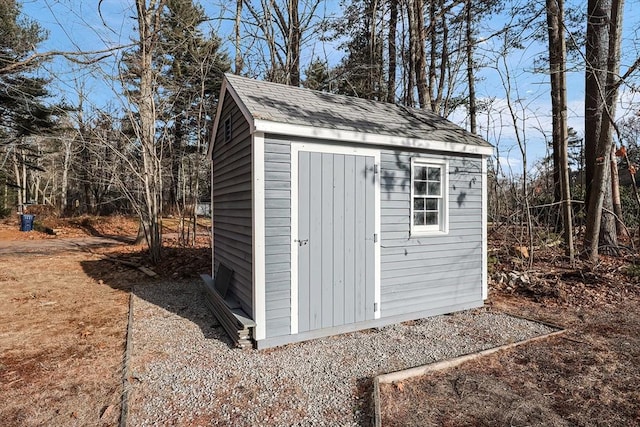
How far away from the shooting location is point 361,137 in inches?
172

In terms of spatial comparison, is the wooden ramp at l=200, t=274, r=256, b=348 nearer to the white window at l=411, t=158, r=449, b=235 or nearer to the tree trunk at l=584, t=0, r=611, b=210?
the white window at l=411, t=158, r=449, b=235

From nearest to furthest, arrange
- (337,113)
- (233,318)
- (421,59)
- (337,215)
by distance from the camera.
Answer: (233,318) < (337,215) < (337,113) < (421,59)

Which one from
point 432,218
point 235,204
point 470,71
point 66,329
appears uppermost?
point 470,71

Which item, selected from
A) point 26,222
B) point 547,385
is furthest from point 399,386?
point 26,222

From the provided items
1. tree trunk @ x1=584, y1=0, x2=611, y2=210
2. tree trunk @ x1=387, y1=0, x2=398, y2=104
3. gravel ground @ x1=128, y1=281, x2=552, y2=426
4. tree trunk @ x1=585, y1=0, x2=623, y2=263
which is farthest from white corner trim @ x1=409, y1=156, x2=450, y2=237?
tree trunk @ x1=387, y1=0, x2=398, y2=104

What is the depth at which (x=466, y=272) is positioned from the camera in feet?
17.4

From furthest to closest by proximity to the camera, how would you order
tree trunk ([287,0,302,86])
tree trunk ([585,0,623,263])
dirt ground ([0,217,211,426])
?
tree trunk ([287,0,302,86]) → tree trunk ([585,0,623,263]) → dirt ground ([0,217,211,426])

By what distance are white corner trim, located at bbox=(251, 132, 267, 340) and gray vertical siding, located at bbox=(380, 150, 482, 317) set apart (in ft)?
5.24

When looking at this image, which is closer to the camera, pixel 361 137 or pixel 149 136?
pixel 361 137

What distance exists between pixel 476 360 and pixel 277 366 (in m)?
2.01

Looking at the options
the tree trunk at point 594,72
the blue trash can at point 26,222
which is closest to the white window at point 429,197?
the tree trunk at point 594,72

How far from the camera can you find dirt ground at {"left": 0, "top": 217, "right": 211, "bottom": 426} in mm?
2773

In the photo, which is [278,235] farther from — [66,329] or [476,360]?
[66,329]

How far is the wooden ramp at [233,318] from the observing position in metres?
3.88
